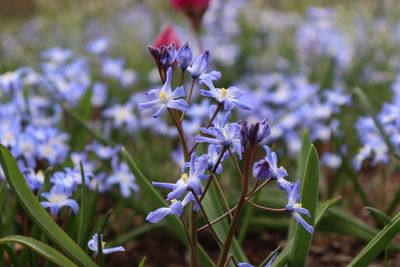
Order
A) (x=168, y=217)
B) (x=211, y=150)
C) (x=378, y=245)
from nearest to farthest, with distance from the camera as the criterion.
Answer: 1. (x=211, y=150)
2. (x=378, y=245)
3. (x=168, y=217)

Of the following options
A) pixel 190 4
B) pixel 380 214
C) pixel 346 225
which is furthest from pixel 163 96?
pixel 190 4

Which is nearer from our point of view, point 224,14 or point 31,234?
point 31,234

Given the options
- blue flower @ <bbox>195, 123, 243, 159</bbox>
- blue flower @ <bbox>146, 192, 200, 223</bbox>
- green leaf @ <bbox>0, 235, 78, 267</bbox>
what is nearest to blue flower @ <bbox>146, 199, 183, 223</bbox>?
blue flower @ <bbox>146, 192, 200, 223</bbox>

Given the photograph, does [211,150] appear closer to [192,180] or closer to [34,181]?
[192,180]

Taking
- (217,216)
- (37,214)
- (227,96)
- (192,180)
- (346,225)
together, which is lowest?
(346,225)

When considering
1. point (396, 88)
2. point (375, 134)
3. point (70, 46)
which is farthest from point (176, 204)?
point (70, 46)

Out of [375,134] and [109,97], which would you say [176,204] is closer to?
[375,134]
